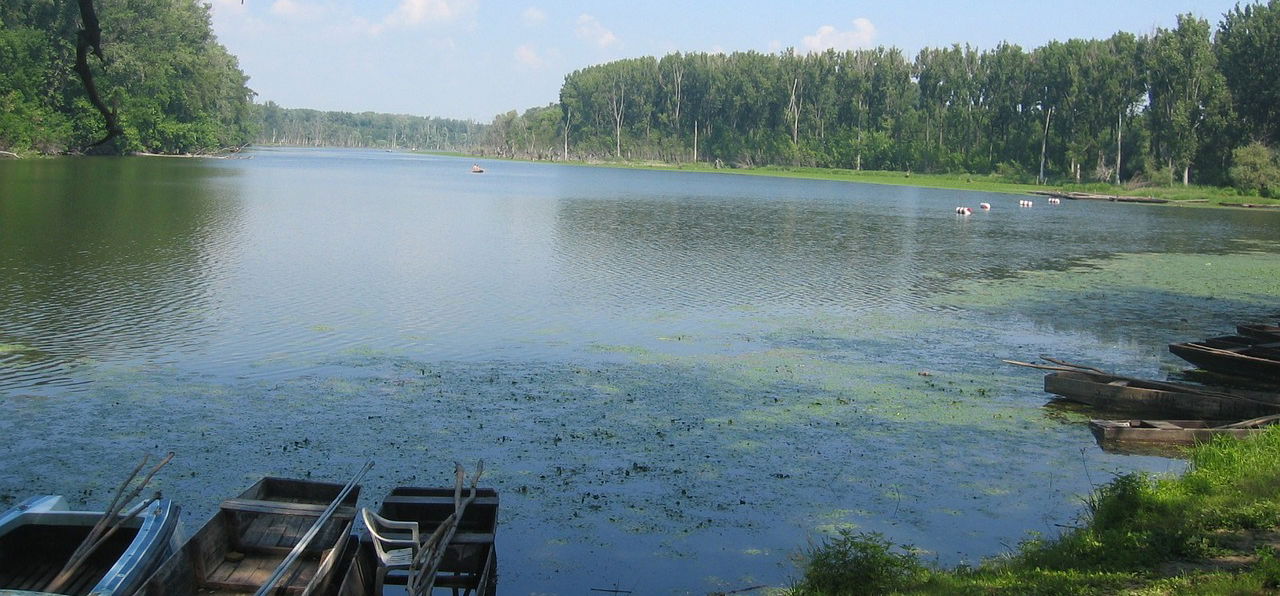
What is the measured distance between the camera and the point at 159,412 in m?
14.5

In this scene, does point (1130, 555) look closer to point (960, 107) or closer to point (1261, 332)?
point (1261, 332)

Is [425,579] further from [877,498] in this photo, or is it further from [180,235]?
[180,235]

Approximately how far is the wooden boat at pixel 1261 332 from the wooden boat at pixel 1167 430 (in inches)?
208

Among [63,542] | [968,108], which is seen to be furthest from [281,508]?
[968,108]

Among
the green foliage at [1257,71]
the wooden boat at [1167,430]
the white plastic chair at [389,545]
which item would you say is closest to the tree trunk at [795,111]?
Result: the green foliage at [1257,71]

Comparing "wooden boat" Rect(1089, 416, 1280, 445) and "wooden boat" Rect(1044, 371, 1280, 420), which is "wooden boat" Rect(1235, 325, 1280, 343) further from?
"wooden boat" Rect(1089, 416, 1280, 445)

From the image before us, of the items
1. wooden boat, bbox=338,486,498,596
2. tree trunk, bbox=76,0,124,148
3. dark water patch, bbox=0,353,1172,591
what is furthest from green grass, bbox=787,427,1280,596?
tree trunk, bbox=76,0,124,148

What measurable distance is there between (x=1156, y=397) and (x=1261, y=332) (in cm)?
515

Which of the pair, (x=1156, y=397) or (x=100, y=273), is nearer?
(x=1156, y=397)

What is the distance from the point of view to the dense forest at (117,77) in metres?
82.6

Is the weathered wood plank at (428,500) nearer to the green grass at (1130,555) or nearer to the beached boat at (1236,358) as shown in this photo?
the green grass at (1130,555)

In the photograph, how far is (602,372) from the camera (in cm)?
1802

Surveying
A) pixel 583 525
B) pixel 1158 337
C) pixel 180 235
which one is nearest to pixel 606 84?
pixel 180 235

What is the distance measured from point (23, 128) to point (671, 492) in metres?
87.9
